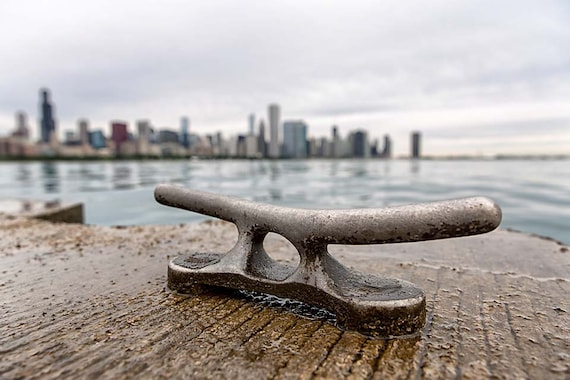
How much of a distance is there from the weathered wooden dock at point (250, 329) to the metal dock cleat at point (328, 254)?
12 centimetres

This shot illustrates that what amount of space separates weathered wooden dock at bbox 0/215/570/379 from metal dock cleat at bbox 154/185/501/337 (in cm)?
12

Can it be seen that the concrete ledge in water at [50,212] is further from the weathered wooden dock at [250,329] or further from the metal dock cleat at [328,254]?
the metal dock cleat at [328,254]

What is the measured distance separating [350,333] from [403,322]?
28 cm

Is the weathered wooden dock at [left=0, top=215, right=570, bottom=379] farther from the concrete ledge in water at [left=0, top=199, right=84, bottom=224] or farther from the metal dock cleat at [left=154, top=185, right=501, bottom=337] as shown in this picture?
the concrete ledge in water at [left=0, top=199, right=84, bottom=224]

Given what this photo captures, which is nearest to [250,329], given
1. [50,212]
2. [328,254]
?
[328,254]

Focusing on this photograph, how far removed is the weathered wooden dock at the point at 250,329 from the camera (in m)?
1.80

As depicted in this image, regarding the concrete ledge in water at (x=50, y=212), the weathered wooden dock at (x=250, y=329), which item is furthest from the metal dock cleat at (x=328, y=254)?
the concrete ledge in water at (x=50, y=212)

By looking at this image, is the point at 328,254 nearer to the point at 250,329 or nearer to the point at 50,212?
the point at 250,329

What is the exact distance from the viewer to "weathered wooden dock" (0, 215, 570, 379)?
70.7 inches

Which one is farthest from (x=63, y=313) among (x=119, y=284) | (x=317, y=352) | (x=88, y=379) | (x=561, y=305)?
(x=561, y=305)

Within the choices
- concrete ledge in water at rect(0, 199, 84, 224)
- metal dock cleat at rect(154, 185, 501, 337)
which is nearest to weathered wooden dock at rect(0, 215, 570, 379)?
metal dock cleat at rect(154, 185, 501, 337)

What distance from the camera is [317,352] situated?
75.5 inches

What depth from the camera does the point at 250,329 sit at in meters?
2.17

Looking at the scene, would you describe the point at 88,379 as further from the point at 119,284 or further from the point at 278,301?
the point at 119,284
